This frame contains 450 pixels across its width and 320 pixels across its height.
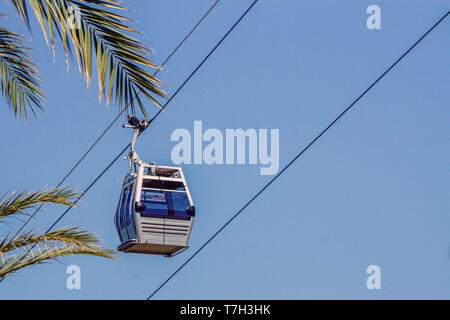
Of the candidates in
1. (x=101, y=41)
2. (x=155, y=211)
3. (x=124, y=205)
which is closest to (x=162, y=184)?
(x=155, y=211)

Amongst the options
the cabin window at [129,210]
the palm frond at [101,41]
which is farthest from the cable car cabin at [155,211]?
the palm frond at [101,41]

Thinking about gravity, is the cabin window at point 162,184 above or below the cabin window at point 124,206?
above

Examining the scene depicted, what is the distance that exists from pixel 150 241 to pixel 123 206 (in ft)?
8.05

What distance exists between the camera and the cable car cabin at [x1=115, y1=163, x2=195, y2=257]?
71.1ft

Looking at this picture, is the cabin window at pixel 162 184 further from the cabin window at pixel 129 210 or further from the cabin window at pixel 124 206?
the cabin window at pixel 124 206

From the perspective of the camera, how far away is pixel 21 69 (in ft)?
44.4

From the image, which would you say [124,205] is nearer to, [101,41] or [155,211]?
[155,211]

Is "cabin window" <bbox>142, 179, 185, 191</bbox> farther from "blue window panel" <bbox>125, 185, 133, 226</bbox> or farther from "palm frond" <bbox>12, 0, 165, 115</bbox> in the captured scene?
"palm frond" <bbox>12, 0, 165, 115</bbox>

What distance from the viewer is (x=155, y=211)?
22.5 meters

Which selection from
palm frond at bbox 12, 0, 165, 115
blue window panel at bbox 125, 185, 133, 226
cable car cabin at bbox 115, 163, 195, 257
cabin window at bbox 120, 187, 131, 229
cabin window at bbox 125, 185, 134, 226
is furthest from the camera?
cabin window at bbox 120, 187, 131, 229

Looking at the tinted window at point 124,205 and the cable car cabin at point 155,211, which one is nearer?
the cable car cabin at point 155,211

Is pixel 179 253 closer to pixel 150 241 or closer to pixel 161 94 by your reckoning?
pixel 150 241

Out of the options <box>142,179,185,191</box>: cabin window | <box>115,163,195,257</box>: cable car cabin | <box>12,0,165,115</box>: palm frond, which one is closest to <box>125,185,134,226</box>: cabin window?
<box>115,163,195,257</box>: cable car cabin

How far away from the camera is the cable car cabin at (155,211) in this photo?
21666 millimetres
